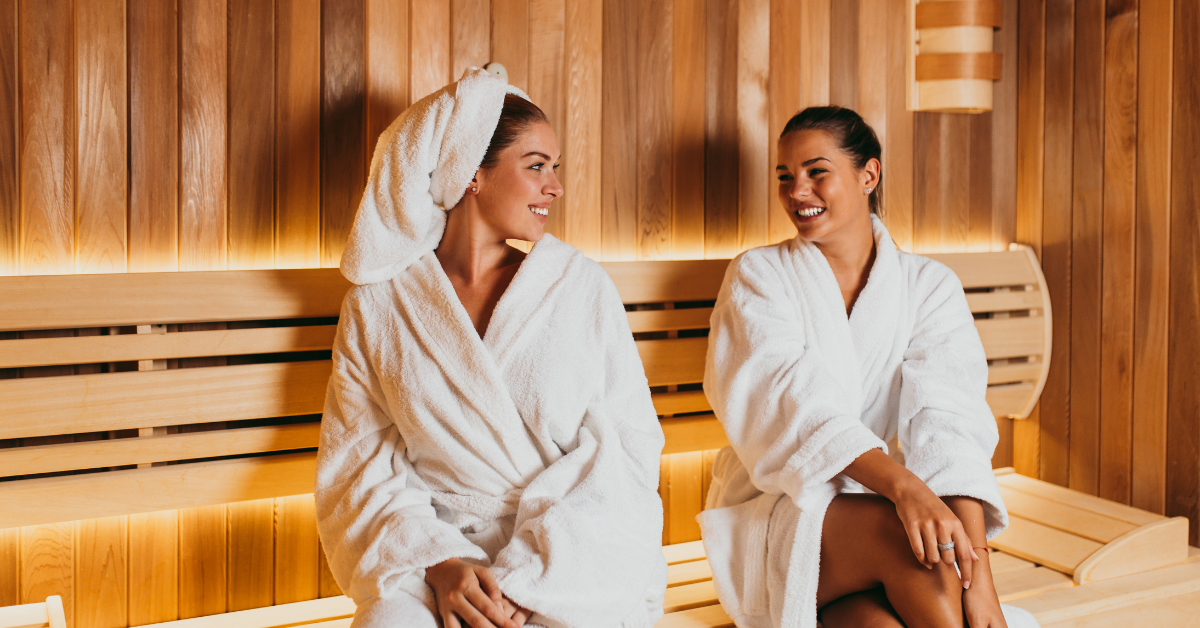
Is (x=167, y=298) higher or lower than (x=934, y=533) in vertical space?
higher

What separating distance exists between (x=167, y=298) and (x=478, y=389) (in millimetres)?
654

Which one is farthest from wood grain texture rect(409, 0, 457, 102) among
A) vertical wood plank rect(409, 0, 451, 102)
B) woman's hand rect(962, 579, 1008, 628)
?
woman's hand rect(962, 579, 1008, 628)

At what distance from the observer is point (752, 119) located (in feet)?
7.72

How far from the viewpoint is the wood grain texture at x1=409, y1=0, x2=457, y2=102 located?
6.47 feet

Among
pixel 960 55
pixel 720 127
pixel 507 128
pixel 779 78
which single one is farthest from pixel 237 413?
pixel 960 55

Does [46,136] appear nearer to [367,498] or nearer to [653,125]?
[367,498]

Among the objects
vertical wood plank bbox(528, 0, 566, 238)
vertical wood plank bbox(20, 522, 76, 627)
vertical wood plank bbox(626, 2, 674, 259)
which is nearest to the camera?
vertical wood plank bbox(20, 522, 76, 627)

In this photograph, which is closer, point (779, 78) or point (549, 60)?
point (549, 60)

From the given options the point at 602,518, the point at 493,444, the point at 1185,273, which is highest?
the point at 1185,273

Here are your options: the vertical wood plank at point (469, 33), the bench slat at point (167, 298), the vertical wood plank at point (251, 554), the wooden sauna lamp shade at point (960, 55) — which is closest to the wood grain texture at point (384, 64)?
the vertical wood plank at point (469, 33)

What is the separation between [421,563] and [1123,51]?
223 centimetres

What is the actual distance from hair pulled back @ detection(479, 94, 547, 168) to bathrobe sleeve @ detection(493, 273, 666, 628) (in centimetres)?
31

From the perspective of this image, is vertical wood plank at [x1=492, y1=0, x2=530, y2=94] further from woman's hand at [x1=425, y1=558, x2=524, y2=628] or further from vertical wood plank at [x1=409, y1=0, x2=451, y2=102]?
woman's hand at [x1=425, y1=558, x2=524, y2=628]

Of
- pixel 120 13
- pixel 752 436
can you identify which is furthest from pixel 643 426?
pixel 120 13
